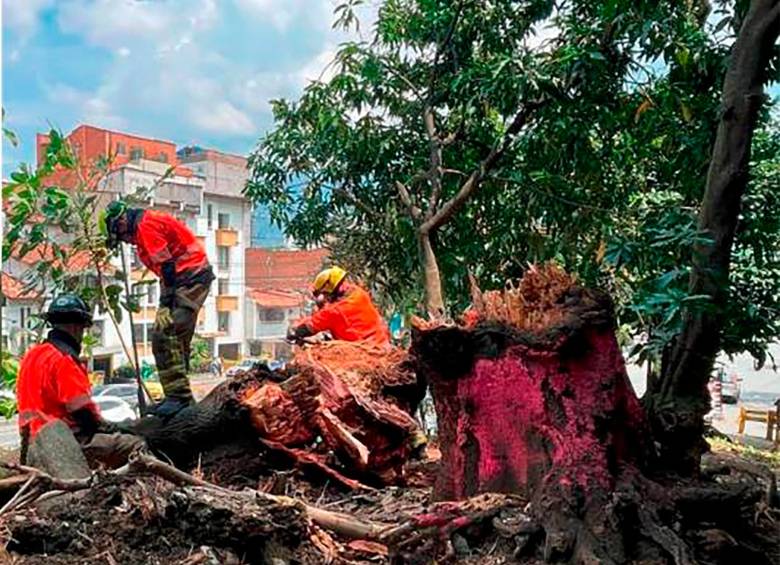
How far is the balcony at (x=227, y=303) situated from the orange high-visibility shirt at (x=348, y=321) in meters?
1.05

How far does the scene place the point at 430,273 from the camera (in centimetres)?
494

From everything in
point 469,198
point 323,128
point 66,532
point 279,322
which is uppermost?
point 323,128

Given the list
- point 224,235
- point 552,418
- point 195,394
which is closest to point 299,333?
point 195,394

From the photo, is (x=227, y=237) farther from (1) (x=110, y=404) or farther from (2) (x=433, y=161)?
(1) (x=110, y=404)

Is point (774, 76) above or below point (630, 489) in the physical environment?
above

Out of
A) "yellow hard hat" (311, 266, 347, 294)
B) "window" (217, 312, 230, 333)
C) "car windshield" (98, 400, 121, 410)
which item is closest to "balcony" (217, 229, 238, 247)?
"window" (217, 312, 230, 333)

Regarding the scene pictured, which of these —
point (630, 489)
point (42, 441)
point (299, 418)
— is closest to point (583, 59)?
point (299, 418)

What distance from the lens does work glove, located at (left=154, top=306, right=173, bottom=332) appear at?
10.8ft

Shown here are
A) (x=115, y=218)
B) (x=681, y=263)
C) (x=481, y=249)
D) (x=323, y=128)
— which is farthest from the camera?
(x=481, y=249)

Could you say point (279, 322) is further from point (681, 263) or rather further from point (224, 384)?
point (681, 263)

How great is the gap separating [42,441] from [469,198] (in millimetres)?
3016

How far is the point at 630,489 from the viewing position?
5.98ft

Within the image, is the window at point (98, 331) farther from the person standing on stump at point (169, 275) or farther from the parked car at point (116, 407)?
the person standing on stump at point (169, 275)

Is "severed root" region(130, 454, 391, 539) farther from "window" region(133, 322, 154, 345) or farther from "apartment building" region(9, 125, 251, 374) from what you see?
"window" region(133, 322, 154, 345)
